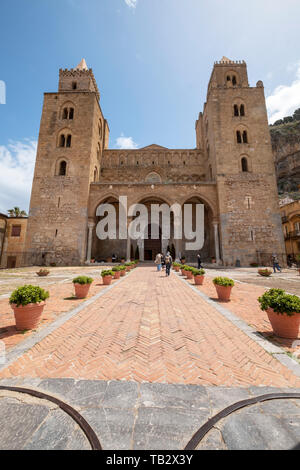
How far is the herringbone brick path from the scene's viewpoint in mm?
2320

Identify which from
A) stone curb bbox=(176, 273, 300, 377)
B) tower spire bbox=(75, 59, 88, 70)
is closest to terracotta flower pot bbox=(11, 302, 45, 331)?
stone curb bbox=(176, 273, 300, 377)

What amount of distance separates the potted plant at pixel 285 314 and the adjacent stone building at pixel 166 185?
1703 centimetres

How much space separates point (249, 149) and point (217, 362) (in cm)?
2512

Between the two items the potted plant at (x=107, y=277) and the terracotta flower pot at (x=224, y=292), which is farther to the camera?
the potted plant at (x=107, y=277)

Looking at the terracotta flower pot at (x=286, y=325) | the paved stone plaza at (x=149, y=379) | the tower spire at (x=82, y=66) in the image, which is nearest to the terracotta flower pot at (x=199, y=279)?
the paved stone plaza at (x=149, y=379)

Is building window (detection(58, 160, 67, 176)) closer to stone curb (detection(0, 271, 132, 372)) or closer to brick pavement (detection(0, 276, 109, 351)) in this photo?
brick pavement (detection(0, 276, 109, 351))

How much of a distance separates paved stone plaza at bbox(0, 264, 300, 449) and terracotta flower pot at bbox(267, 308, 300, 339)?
210 millimetres

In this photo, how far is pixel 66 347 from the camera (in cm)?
300

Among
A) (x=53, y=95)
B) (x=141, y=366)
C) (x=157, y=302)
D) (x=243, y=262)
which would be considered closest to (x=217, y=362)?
(x=141, y=366)

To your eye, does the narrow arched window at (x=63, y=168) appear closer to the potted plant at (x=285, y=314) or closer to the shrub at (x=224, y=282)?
the shrub at (x=224, y=282)

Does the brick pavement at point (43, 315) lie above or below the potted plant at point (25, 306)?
below

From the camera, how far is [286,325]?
3.42m

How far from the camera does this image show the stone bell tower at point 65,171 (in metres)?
20.4

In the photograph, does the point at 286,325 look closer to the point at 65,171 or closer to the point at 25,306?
the point at 25,306
